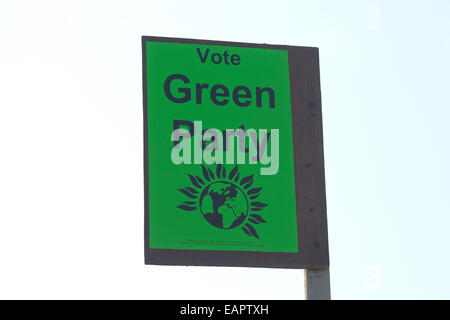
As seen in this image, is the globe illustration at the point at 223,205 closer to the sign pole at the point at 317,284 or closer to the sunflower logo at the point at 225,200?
the sunflower logo at the point at 225,200

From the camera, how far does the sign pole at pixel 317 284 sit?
10133mm

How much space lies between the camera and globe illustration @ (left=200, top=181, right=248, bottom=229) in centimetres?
1023

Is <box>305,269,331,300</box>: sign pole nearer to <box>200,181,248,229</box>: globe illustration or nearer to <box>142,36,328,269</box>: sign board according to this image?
<box>142,36,328,269</box>: sign board

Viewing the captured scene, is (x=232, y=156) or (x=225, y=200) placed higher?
(x=232, y=156)

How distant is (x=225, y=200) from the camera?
10297 millimetres

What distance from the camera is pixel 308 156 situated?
10.5 meters

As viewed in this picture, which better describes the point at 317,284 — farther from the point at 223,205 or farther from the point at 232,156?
the point at 232,156

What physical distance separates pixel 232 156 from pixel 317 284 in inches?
39.9

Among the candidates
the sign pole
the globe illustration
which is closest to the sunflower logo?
the globe illustration

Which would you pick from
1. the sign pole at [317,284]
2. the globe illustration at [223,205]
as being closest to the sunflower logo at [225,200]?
the globe illustration at [223,205]

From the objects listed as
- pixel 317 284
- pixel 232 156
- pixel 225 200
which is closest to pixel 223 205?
pixel 225 200

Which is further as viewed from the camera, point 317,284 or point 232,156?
point 232,156
